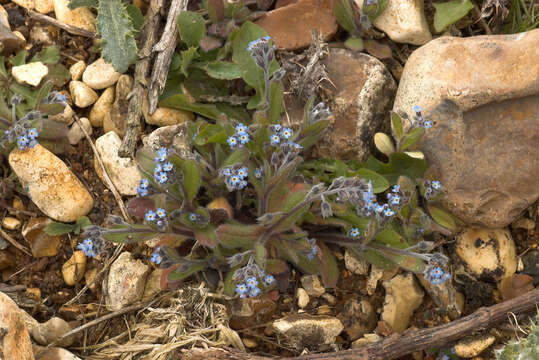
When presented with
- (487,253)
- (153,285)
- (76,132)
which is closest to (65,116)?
(76,132)

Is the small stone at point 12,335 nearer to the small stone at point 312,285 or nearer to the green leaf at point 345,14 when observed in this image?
the small stone at point 312,285

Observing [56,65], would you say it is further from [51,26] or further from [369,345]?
[369,345]

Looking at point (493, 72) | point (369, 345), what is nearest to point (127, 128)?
point (369, 345)

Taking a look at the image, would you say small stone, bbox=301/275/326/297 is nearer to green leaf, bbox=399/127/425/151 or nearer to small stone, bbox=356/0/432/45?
green leaf, bbox=399/127/425/151

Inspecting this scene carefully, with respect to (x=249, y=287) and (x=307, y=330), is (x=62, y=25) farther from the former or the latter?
(x=307, y=330)

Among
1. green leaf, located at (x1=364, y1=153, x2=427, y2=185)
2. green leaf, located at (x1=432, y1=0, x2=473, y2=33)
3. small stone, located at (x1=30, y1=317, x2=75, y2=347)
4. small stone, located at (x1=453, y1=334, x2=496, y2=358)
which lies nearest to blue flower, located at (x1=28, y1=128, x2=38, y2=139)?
small stone, located at (x1=30, y1=317, x2=75, y2=347)

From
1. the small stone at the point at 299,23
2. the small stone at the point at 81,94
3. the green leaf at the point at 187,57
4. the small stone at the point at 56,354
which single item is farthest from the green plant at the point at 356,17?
the small stone at the point at 56,354
